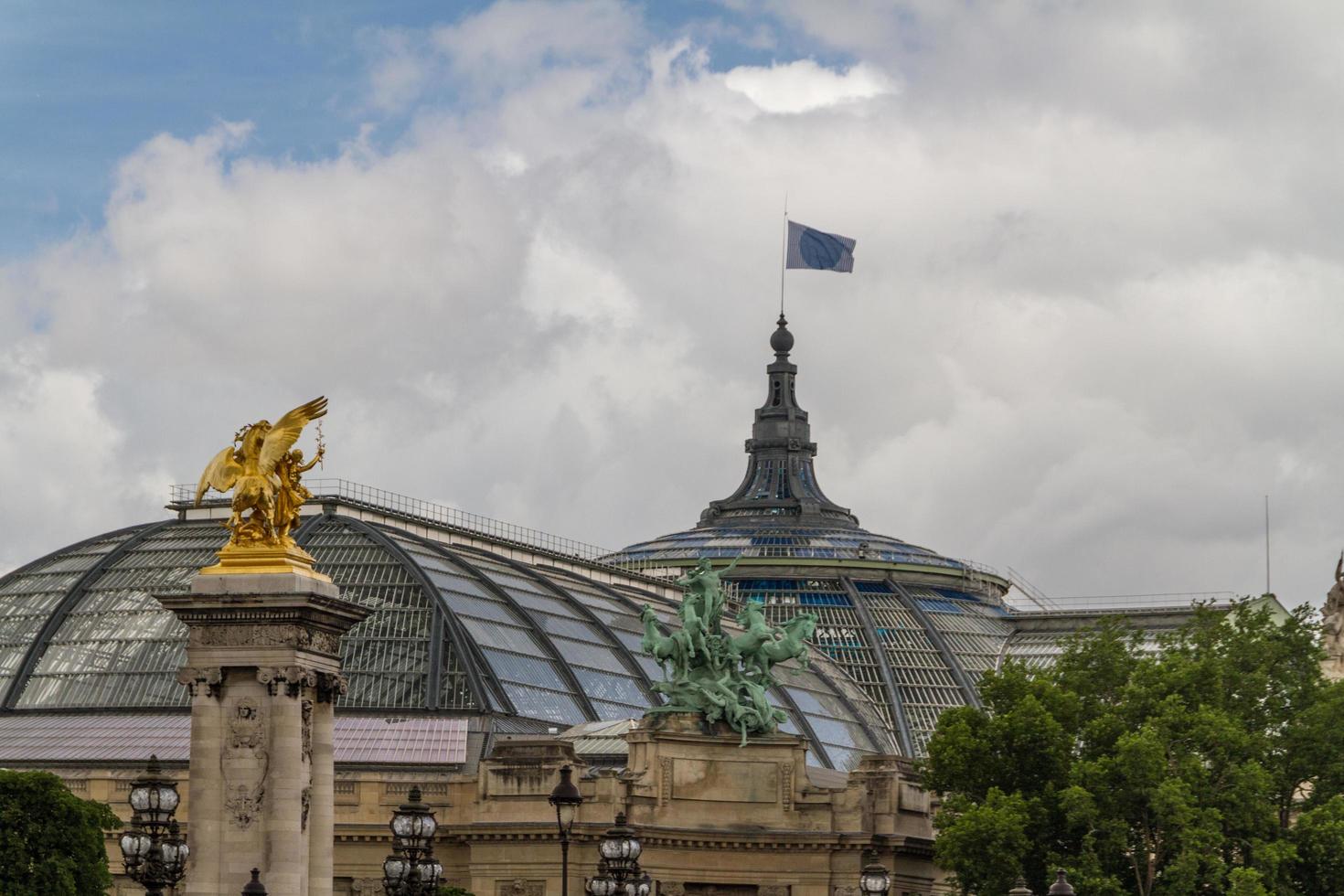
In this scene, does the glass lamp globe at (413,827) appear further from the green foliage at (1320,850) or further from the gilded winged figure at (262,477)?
the green foliage at (1320,850)

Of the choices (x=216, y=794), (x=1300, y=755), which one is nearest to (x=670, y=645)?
(x=1300, y=755)

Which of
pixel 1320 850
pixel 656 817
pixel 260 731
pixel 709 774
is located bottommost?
pixel 1320 850

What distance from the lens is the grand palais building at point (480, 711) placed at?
10650 centimetres

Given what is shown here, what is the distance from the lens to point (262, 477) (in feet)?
223

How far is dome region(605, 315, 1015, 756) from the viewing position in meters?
158

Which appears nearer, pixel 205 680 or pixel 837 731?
pixel 205 680

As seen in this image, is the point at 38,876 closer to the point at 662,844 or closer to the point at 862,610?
the point at 662,844

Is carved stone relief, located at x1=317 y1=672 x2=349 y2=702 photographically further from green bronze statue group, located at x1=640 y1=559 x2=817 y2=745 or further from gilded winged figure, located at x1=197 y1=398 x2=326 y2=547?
green bronze statue group, located at x1=640 y1=559 x2=817 y2=745

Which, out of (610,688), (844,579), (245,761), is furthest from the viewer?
(844,579)

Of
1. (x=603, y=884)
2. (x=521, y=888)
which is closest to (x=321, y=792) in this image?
(x=603, y=884)

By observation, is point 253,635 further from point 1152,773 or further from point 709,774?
point 709,774

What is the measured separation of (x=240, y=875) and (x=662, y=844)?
139 ft

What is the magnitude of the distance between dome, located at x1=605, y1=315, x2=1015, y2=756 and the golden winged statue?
276 feet

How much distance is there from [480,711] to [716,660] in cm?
1083
